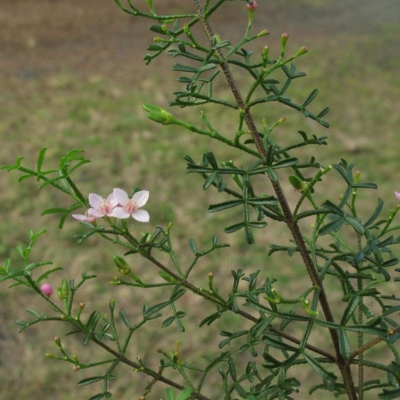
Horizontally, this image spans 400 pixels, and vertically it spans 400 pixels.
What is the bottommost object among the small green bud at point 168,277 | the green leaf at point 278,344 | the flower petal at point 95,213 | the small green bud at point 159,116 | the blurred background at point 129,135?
the green leaf at point 278,344

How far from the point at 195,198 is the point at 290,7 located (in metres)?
4.00

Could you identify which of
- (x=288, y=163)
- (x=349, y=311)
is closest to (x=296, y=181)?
(x=288, y=163)

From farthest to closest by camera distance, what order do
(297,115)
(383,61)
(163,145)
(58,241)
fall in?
(383,61) → (297,115) → (163,145) → (58,241)

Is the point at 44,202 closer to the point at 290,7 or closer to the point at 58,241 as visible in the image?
the point at 58,241

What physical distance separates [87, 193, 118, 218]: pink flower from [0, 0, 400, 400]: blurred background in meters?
1.40

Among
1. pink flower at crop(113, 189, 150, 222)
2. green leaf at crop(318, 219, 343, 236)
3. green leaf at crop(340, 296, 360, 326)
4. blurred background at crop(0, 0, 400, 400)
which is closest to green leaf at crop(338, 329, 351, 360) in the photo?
green leaf at crop(340, 296, 360, 326)

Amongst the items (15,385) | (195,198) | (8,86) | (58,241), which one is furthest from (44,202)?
(8,86)

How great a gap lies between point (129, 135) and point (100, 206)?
2.67 meters

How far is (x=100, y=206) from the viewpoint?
2.15 ft

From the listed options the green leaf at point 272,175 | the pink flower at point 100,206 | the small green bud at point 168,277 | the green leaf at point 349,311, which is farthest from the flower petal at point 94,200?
the green leaf at point 349,311

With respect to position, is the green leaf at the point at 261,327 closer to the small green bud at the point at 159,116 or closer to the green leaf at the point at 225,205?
the green leaf at the point at 225,205

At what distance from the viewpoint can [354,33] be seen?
5176mm

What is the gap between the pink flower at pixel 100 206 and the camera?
0.64 m

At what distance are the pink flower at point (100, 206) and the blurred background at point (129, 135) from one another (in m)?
1.40
